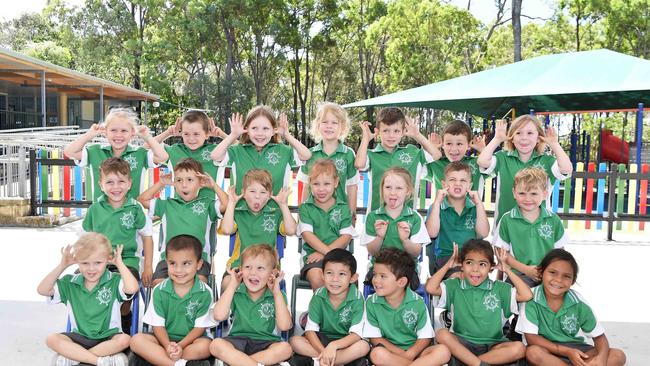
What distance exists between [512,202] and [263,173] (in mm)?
1861

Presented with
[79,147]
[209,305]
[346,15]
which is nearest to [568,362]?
[209,305]

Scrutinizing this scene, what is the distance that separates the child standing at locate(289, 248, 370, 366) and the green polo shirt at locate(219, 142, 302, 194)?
1106 millimetres

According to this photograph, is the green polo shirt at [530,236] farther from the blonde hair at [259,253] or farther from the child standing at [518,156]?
the blonde hair at [259,253]

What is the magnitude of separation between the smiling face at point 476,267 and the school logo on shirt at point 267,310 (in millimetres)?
1152

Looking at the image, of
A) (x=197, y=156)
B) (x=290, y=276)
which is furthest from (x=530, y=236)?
(x=290, y=276)

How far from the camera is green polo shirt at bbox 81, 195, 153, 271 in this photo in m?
3.76

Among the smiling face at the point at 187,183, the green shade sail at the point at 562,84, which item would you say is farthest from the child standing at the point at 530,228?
the green shade sail at the point at 562,84

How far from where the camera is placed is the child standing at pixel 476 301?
3361mm

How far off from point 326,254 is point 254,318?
1.95 feet

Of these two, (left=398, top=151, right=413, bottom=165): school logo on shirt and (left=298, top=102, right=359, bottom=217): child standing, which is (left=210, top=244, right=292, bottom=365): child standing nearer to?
(left=298, top=102, right=359, bottom=217): child standing

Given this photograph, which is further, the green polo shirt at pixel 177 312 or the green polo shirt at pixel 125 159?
the green polo shirt at pixel 125 159

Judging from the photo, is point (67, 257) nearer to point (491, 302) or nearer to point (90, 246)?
point (90, 246)

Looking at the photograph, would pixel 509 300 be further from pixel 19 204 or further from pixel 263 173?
pixel 19 204

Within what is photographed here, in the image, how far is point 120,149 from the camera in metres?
4.36
